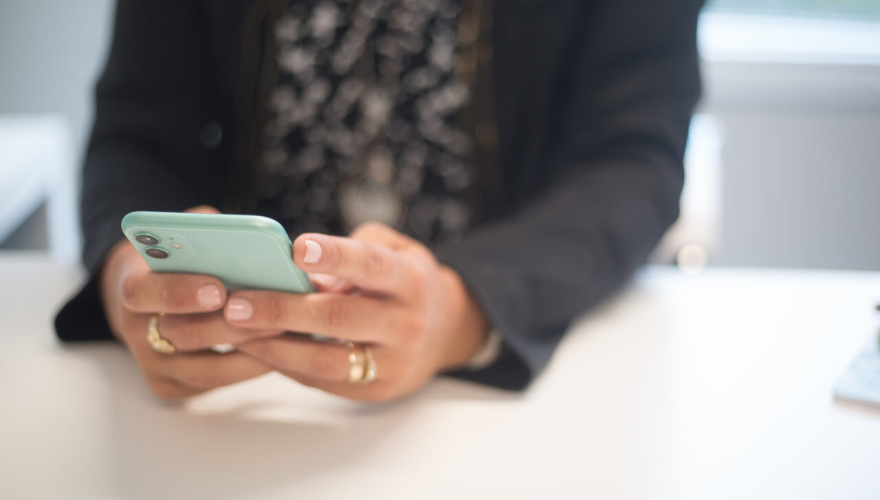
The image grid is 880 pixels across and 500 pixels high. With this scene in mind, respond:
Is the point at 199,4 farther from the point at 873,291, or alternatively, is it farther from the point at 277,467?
the point at 873,291

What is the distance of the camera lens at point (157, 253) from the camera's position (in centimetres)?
26

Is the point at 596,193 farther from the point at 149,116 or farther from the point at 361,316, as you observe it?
the point at 149,116

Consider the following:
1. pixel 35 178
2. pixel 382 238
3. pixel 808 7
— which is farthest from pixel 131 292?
pixel 808 7

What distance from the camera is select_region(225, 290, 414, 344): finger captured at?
287 millimetres

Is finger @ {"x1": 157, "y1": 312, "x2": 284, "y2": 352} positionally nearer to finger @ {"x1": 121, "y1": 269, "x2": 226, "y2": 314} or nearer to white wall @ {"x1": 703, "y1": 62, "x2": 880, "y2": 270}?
finger @ {"x1": 121, "y1": 269, "x2": 226, "y2": 314}

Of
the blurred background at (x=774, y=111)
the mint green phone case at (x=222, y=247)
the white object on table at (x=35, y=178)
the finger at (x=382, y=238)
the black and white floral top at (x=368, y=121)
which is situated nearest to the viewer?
the mint green phone case at (x=222, y=247)

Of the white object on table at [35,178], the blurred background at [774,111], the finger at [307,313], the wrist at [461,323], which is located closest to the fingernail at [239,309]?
the finger at [307,313]

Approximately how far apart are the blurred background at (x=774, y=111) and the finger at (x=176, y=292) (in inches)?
41.3

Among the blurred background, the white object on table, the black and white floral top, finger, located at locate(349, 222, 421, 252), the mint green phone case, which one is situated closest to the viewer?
the mint green phone case

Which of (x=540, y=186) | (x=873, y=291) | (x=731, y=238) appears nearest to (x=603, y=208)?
(x=540, y=186)

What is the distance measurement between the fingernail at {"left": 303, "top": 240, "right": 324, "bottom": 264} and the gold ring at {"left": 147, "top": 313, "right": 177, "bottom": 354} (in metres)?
0.11

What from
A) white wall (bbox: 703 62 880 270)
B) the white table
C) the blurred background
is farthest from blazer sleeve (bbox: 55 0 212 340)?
white wall (bbox: 703 62 880 270)

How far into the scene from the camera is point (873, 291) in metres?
0.50

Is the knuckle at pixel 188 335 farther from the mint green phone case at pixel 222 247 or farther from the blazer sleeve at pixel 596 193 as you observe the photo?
the blazer sleeve at pixel 596 193
